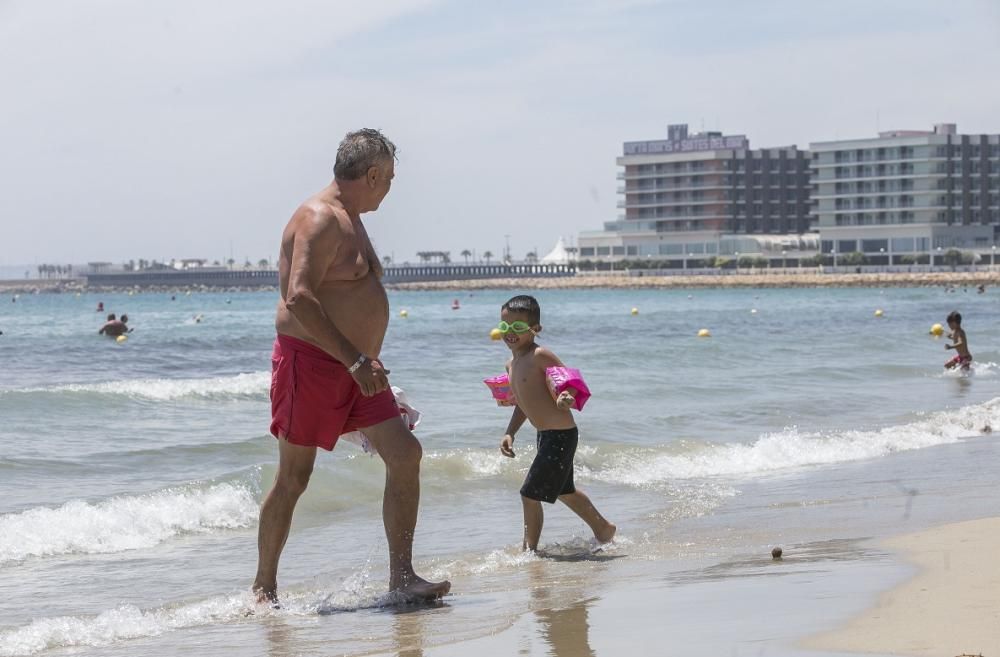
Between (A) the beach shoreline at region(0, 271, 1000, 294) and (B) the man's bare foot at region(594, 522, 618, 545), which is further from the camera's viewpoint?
(A) the beach shoreline at region(0, 271, 1000, 294)

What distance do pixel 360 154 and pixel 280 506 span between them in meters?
1.53

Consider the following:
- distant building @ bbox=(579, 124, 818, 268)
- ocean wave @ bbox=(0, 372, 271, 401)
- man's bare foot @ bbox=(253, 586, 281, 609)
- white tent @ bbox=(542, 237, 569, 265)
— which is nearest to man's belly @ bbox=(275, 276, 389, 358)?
man's bare foot @ bbox=(253, 586, 281, 609)

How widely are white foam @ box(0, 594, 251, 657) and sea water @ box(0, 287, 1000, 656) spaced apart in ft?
0.04

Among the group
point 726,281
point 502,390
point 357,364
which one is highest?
point 357,364

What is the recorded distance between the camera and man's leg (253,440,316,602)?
5.87 m

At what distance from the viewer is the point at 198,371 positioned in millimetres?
26391

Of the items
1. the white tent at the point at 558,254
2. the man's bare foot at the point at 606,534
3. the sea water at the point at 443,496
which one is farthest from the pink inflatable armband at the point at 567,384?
the white tent at the point at 558,254

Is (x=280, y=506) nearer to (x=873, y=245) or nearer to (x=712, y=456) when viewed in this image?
(x=712, y=456)

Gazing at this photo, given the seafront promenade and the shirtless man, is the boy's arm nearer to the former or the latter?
the shirtless man

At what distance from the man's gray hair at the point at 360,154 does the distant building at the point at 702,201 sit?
148476 millimetres

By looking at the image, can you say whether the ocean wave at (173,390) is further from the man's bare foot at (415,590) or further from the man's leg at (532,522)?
the man's bare foot at (415,590)

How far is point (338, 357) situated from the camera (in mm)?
5516

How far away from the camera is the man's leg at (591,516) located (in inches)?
299

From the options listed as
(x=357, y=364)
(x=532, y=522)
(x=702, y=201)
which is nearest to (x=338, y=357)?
(x=357, y=364)
